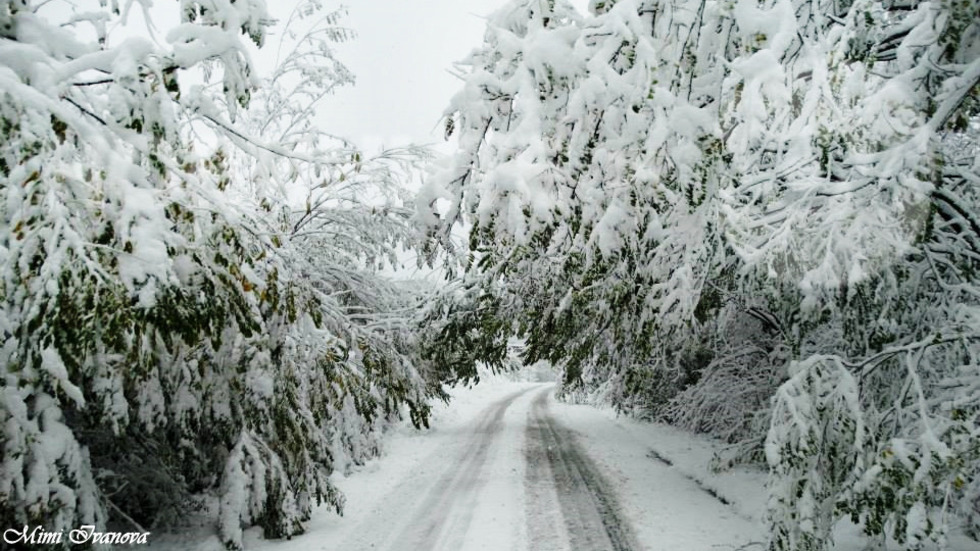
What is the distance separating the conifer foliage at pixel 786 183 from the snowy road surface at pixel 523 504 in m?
2.60

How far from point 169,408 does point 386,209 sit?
21.7 feet

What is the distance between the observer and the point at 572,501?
9727 mm

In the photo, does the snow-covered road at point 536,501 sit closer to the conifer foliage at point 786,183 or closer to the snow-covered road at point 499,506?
the snow-covered road at point 499,506

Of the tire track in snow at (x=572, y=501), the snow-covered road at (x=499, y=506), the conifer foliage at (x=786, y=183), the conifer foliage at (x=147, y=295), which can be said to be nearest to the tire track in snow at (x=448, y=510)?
the snow-covered road at (x=499, y=506)

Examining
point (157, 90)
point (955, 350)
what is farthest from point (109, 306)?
point (955, 350)

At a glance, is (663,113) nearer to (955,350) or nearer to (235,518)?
(955,350)

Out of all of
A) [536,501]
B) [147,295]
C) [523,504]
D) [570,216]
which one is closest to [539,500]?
[536,501]

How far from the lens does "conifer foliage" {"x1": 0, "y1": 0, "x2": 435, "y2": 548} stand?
316 centimetres

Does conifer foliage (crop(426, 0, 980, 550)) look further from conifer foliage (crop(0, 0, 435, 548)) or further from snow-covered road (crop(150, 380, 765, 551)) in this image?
snow-covered road (crop(150, 380, 765, 551))

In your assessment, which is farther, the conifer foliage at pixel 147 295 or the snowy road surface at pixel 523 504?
the snowy road surface at pixel 523 504

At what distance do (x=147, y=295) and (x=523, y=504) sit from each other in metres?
7.57

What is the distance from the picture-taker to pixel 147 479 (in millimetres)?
6695

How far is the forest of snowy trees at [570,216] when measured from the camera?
334 centimetres

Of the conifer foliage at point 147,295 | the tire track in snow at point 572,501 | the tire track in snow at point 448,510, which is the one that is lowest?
the tire track in snow at point 448,510
